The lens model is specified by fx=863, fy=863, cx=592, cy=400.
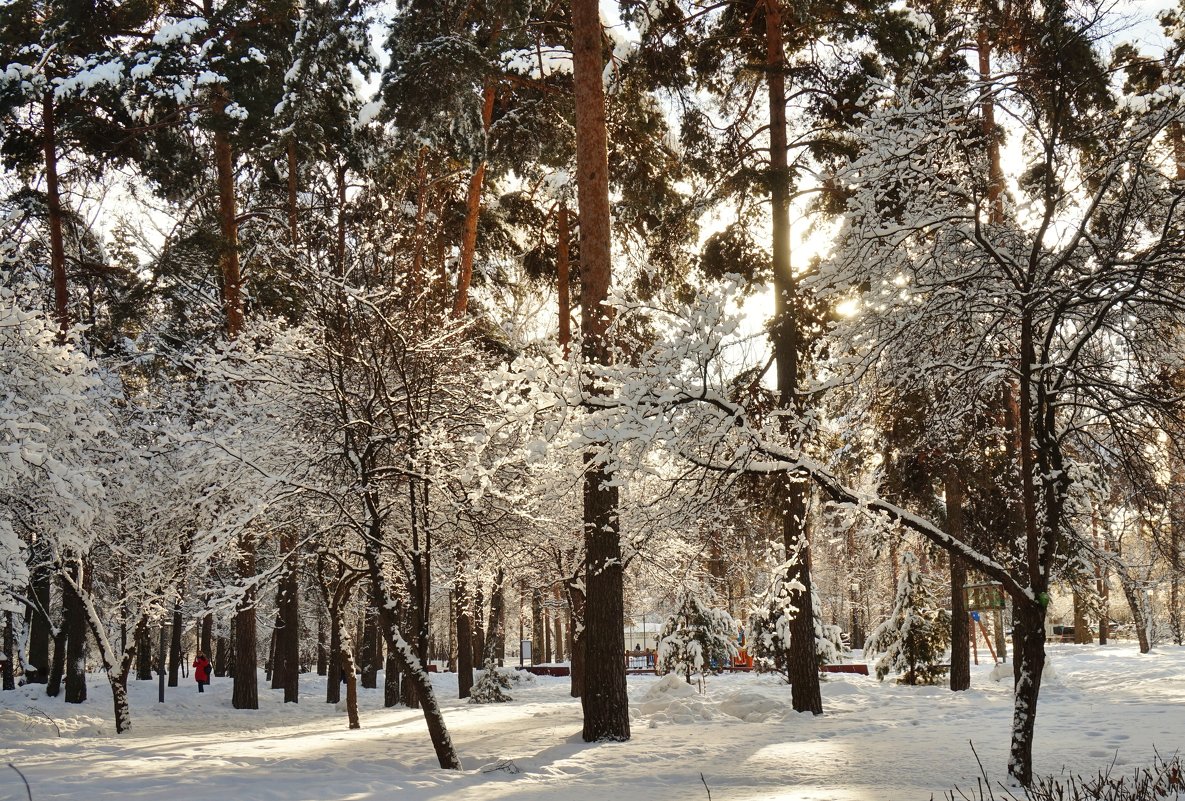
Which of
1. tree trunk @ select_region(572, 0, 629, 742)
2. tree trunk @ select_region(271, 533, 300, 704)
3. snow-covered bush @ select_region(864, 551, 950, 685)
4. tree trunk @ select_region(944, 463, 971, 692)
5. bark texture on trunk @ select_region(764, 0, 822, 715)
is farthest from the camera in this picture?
snow-covered bush @ select_region(864, 551, 950, 685)

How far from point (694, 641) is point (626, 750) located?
51.1 feet

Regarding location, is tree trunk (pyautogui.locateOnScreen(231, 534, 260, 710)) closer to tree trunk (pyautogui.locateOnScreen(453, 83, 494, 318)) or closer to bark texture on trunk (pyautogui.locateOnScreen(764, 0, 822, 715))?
tree trunk (pyautogui.locateOnScreen(453, 83, 494, 318))

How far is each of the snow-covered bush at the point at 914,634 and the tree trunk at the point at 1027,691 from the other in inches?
545

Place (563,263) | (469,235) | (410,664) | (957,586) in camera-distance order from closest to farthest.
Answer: (410,664) < (469,235) < (957,586) < (563,263)

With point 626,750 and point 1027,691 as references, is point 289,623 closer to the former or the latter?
point 626,750

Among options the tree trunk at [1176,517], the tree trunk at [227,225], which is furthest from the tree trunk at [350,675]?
the tree trunk at [1176,517]

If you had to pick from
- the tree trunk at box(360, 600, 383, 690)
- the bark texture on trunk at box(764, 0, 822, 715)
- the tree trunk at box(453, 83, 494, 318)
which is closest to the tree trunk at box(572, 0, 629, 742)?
→ the bark texture on trunk at box(764, 0, 822, 715)

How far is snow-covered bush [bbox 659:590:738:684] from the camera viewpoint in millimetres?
24852

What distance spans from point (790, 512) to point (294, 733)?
348 inches

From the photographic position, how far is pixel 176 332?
1909cm

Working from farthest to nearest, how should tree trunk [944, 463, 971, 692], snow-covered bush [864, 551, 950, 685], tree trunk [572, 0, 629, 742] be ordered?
snow-covered bush [864, 551, 950, 685], tree trunk [944, 463, 971, 692], tree trunk [572, 0, 629, 742]

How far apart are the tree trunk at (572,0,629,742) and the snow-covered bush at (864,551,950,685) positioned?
1259 centimetres

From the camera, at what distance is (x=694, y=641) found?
82.0 ft

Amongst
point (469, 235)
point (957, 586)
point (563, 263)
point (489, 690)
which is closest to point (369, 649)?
point (489, 690)
